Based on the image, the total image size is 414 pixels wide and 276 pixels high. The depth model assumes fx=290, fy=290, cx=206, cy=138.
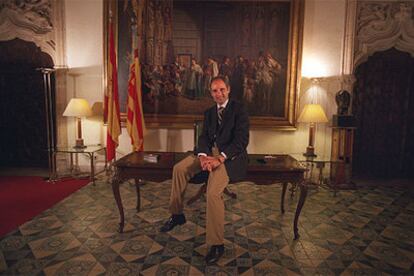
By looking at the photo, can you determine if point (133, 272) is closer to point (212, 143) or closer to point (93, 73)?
point (212, 143)

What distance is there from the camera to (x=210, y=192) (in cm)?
286

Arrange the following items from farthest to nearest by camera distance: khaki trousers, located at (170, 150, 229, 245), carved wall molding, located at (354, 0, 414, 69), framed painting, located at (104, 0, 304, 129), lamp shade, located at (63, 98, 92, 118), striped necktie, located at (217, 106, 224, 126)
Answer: framed painting, located at (104, 0, 304, 129)
carved wall molding, located at (354, 0, 414, 69)
lamp shade, located at (63, 98, 92, 118)
striped necktie, located at (217, 106, 224, 126)
khaki trousers, located at (170, 150, 229, 245)

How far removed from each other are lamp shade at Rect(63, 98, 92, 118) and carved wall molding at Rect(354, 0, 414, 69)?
5.24 m

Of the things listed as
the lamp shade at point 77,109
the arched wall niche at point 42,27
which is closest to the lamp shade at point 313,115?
the lamp shade at point 77,109

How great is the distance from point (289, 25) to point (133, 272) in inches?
200

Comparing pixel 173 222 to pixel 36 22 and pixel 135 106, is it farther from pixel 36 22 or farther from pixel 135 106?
pixel 36 22

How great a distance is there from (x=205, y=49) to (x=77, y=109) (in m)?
2.66

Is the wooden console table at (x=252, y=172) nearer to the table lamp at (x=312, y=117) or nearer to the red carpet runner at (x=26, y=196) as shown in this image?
the red carpet runner at (x=26, y=196)

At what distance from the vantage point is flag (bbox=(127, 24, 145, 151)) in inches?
207

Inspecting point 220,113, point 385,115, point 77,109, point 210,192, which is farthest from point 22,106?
point 385,115

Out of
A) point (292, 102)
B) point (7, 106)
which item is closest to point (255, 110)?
point (292, 102)

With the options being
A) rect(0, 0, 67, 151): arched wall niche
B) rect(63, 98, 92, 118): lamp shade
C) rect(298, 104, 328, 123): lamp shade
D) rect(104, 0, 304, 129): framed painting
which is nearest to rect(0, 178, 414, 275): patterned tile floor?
rect(298, 104, 328, 123): lamp shade

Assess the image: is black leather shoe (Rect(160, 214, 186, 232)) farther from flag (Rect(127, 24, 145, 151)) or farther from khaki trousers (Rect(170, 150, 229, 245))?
flag (Rect(127, 24, 145, 151))

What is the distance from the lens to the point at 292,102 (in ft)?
18.8
